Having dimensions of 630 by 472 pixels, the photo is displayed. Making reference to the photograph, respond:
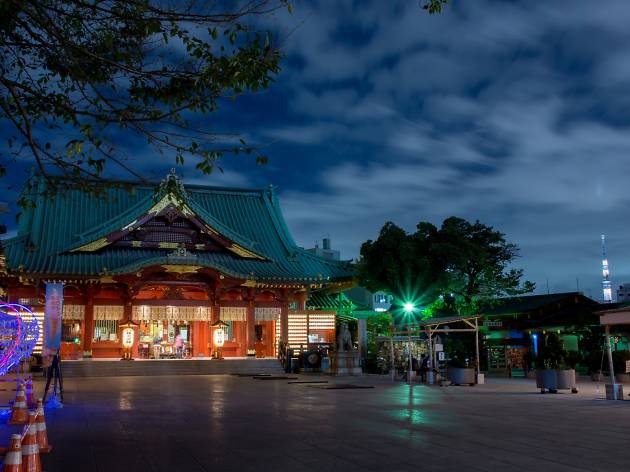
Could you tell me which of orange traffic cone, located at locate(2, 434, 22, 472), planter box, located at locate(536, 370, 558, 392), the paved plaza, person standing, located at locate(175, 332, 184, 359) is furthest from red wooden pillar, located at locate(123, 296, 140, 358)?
orange traffic cone, located at locate(2, 434, 22, 472)

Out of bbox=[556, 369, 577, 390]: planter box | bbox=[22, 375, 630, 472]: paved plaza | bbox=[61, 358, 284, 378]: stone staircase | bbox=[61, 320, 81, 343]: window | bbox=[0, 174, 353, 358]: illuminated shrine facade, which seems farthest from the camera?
bbox=[61, 320, 81, 343]: window

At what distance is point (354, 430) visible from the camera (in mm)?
11938

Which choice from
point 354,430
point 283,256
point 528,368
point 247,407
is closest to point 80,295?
point 283,256

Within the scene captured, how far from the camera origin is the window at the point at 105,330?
35438mm

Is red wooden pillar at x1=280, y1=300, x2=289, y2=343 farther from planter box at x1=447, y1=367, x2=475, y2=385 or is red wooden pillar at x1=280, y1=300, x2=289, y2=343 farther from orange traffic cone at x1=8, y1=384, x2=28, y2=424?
orange traffic cone at x1=8, y1=384, x2=28, y2=424

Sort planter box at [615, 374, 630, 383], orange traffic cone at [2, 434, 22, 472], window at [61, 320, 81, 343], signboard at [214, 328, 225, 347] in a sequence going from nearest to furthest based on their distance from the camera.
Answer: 1. orange traffic cone at [2, 434, 22, 472]
2. planter box at [615, 374, 630, 383]
3. window at [61, 320, 81, 343]
4. signboard at [214, 328, 225, 347]

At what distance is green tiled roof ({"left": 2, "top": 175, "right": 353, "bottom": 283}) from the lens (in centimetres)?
3381

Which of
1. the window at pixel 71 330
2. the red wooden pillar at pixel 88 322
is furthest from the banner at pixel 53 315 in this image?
the window at pixel 71 330

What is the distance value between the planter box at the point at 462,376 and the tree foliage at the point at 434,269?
35.5 ft

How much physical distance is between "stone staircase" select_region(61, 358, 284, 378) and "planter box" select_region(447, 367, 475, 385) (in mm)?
12174

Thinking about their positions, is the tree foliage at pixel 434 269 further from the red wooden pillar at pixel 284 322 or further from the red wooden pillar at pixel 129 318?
the red wooden pillar at pixel 129 318

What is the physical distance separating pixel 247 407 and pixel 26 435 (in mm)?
8906

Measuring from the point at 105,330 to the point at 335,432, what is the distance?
88.0ft

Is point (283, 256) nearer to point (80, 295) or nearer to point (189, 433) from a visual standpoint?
point (80, 295)
